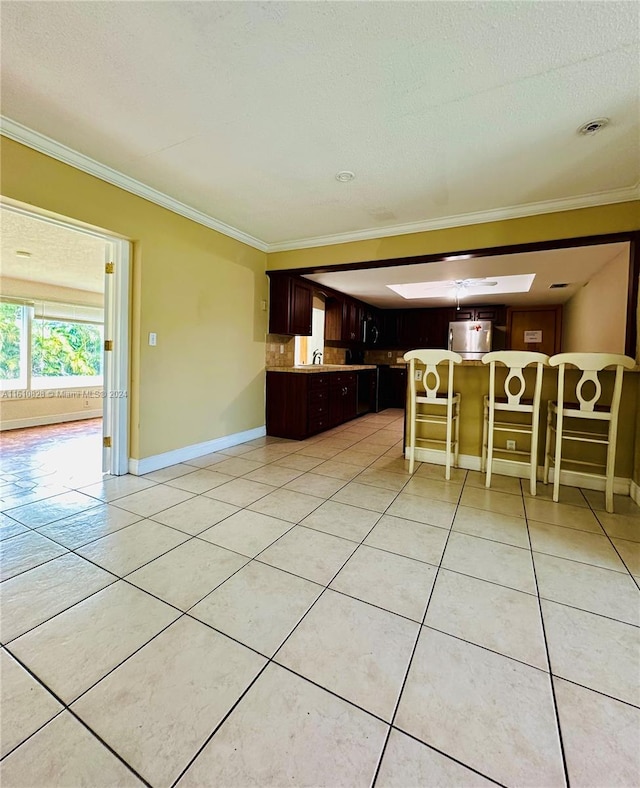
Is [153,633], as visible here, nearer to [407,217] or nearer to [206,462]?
[206,462]

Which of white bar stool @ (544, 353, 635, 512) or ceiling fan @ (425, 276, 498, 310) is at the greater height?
ceiling fan @ (425, 276, 498, 310)

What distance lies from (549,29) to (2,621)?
10.9 ft

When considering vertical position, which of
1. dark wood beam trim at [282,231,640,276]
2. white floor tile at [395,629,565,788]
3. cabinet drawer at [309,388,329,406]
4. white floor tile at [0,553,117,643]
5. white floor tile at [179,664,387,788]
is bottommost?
white floor tile at [179,664,387,788]

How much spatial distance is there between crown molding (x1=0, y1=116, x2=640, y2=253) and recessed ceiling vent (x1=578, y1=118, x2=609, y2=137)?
917mm

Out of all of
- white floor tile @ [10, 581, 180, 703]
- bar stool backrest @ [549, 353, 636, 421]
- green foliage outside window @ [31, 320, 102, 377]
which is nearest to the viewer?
white floor tile @ [10, 581, 180, 703]

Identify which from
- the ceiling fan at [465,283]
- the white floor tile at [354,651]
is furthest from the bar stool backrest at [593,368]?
the ceiling fan at [465,283]

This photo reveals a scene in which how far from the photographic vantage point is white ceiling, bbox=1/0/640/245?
1486 mm

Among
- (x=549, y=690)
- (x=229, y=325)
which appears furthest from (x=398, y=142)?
(x=549, y=690)

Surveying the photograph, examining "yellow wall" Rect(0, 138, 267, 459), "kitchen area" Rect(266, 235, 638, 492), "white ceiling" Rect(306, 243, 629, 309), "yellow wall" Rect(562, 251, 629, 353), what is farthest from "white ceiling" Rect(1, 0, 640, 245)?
"yellow wall" Rect(562, 251, 629, 353)

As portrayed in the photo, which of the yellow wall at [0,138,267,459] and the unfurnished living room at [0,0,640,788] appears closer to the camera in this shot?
the unfurnished living room at [0,0,640,788]

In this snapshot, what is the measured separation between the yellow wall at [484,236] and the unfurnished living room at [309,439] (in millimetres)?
23

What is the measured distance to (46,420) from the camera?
5.54 m

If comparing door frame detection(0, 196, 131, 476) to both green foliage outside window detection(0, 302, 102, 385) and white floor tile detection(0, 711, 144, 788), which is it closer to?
white floor tile detection(0, 711, 144, 788)

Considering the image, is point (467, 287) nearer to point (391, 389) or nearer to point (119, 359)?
point (391, 389)
